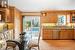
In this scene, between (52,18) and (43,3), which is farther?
(52,18)

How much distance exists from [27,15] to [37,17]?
3.39ft

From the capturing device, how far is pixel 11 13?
9.84 metres

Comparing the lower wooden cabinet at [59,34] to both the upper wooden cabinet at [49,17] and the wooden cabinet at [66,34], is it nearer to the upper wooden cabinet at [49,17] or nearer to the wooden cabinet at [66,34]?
the wooden cabinet at [66,34]

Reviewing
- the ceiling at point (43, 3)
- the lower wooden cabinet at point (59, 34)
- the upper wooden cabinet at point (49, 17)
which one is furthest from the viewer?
the upper wooden cabinet at point (49, 17)

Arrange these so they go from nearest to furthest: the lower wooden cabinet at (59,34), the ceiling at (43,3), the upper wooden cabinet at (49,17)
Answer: the ceiling at (43,3) → the lower wooden cabinet at (59,34) → the upper wooden cabinet at (49,17)

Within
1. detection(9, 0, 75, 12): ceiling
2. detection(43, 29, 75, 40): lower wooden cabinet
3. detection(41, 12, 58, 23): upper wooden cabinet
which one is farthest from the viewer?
detection(41, 12, 58, 23): upper wooden cabinet

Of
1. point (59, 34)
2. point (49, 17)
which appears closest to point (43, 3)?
point (49, 17)

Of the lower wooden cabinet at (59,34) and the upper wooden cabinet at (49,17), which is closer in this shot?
the lower wooden cabinet at (59,34)

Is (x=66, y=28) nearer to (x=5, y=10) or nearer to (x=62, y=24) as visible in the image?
(x=62, y=24)

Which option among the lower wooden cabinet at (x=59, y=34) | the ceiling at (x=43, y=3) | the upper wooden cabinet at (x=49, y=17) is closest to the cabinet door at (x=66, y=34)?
the lower wooden cabinet at (x=59, y=34)

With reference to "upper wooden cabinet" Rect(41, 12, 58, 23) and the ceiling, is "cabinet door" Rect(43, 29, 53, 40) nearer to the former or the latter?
"upper wooden cabinet" Rect(41, 12, 58, 23)

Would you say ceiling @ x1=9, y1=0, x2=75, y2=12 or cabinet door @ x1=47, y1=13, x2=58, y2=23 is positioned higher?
ceiling @ x1=9, y1=0, x2=75, y2=12

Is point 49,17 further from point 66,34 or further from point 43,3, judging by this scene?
point 43,3

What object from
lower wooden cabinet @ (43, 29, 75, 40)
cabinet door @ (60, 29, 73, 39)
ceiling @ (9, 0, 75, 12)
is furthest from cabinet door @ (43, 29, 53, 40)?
ceiling @ (9, 0, 75, 12)
